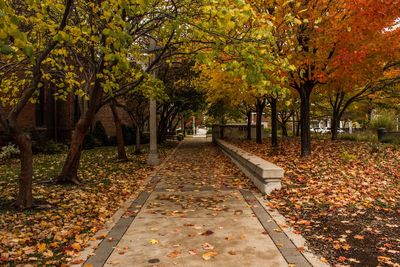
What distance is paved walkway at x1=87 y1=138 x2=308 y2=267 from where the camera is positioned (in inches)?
209

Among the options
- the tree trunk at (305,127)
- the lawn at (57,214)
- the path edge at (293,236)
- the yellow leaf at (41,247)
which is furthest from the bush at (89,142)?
the yellow leaf at (41,247)

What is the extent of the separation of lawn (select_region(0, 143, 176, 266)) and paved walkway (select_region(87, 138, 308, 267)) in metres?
0.52

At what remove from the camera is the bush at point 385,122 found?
28.8 metres

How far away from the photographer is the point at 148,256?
5445 millimetres

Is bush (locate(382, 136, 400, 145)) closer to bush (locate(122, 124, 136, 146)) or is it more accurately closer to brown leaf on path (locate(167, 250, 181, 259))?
brown leaf on path (locate(167, 250, 181, 259))

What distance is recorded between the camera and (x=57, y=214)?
7.89 meters

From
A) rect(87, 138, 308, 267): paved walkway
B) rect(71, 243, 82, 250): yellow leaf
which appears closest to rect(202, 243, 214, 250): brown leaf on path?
rect(87, 138, 308, 267): paved walkway

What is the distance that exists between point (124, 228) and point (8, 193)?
4.32m

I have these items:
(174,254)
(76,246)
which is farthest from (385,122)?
(76,246)

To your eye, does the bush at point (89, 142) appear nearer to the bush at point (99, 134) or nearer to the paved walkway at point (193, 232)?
the bush at point (99, 134)

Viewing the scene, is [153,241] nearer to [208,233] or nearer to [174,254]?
[174,254]

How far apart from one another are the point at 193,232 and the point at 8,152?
1419 centimetres

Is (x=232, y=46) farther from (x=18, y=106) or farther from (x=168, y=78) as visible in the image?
(x=168, y=78)

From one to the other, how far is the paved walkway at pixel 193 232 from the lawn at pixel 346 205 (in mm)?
633
